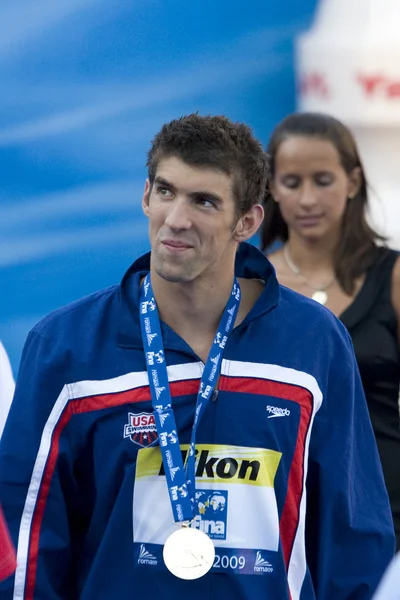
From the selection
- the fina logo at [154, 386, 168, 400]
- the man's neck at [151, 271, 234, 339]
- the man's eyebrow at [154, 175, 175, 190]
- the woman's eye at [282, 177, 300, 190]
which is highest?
the woman's eye at [282, 177, 300, 190]

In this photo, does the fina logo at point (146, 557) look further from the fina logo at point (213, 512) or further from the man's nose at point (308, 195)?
the man's nose at point (308, 195)

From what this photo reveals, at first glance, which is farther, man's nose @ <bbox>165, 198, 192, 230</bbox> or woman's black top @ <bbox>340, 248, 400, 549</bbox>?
woman's black top @ <bbox>340, 248, 400, 549</bbox>

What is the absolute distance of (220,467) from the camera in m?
3.02

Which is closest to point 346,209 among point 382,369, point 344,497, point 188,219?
point 382,369

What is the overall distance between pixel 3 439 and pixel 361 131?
2.38m

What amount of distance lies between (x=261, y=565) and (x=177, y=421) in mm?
367

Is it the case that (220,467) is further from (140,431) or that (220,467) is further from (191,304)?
(191,304)

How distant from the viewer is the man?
3.02 meters

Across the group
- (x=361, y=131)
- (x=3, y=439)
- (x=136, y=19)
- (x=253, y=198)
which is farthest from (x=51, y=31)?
(x=3, y=439)

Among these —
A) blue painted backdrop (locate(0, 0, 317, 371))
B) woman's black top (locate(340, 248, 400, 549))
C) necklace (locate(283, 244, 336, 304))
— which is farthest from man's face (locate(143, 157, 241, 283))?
blue painted backdrop (locate(0, 0, 317, 371))

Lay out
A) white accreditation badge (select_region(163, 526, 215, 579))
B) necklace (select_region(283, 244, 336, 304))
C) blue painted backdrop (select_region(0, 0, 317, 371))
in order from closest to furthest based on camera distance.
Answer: white accreditation badge (select_region(163, 526, 215, 579)) < necklace (select_region(283, 244, 336, 304)) < blue painted backdrop (select_region(0, 0, 317, 371))

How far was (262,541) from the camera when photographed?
3.05 meters

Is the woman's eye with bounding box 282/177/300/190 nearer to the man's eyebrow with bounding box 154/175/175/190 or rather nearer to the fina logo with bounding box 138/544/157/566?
the man's eyebrow with bounding box 154/175/175/190

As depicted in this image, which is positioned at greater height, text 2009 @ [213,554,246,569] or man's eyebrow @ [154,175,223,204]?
man's eyebrow @ [154,175,223,204]
